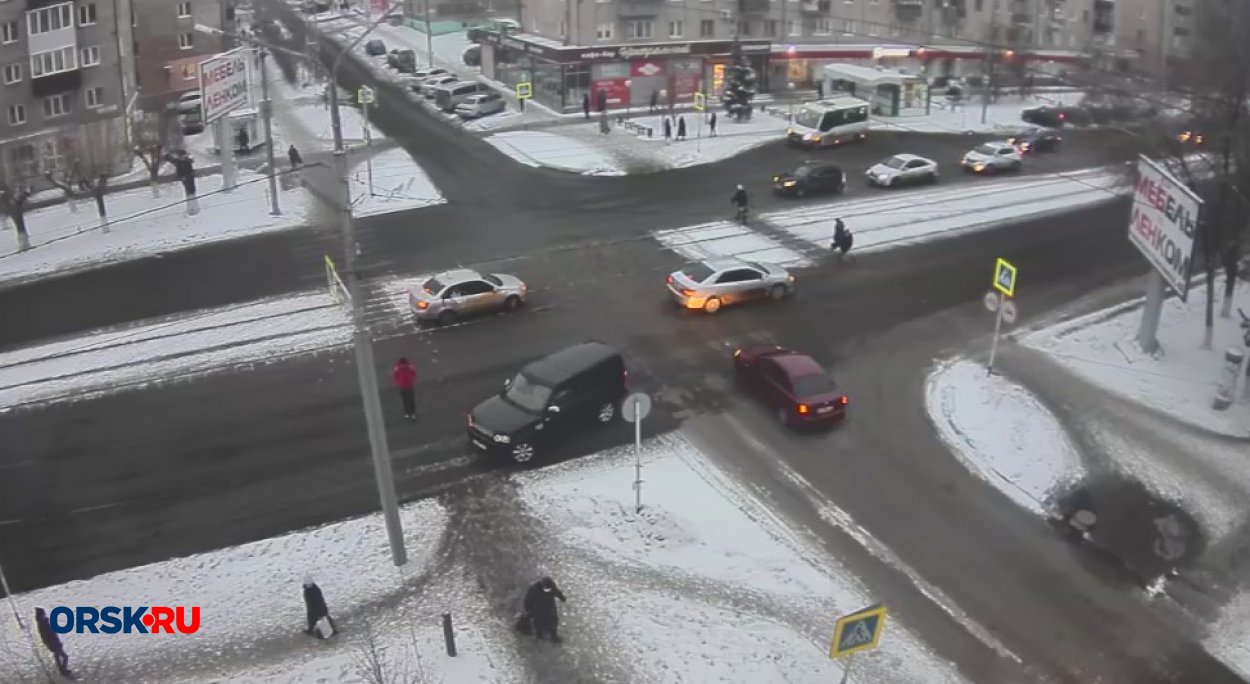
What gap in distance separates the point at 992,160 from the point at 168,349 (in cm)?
3098

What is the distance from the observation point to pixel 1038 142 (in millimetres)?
45875

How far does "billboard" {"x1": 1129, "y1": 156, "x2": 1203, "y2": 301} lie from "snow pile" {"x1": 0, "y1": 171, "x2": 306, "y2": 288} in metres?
25.0

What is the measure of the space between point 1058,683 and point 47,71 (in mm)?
42575

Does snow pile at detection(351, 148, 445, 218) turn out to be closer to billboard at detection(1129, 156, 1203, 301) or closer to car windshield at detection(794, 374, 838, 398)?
car windshield at detection(794, 374, 838, 398)

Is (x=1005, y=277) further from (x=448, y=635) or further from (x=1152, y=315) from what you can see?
(x=448, y=635)

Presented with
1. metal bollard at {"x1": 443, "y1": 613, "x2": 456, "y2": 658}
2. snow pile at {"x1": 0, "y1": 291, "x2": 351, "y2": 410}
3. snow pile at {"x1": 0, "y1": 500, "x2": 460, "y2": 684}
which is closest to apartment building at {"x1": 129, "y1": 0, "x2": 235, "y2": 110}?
snow pile at {"x1": 0, "y1": 291, "x2": 351, "y2": 410}

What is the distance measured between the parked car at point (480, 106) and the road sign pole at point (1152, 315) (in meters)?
35.1

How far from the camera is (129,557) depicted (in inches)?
672

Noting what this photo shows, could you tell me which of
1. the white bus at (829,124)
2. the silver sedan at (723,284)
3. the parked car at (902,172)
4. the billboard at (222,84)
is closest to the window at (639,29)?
the white bus at (829,124)

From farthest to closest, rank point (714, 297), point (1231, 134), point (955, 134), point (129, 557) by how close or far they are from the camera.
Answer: point (955, 134), point (714, 297), point (1231, 134), point (129, 557)

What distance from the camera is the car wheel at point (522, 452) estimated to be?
19656 mm

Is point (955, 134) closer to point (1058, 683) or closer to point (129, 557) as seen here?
point (1058, 683)

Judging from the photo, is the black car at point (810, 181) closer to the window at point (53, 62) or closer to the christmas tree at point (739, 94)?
the christmas tree at point (739, 94)

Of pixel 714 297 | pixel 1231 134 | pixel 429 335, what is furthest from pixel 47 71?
pixel 1231 134
